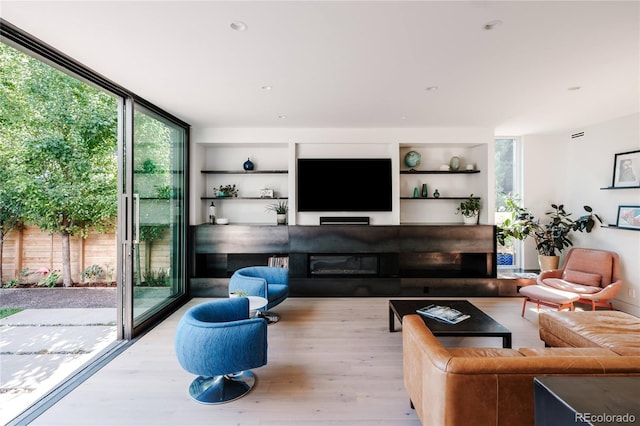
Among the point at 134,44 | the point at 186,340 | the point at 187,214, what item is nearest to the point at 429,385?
the point at 186,340

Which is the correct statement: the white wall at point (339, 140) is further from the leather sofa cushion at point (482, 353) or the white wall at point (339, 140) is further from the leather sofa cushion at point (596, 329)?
the leather sofa cushion at point (482, 353)

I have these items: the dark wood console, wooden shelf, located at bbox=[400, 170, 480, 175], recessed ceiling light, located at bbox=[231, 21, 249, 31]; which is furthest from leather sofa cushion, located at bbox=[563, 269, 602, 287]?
recessed ceiling light, located at bbox=[231, 21, 249, 31]

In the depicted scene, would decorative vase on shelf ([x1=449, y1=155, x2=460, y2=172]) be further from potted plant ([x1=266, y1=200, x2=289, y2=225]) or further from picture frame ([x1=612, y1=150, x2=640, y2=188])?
potted plant ([x1=266, y1=200, x2=289, y2=225])

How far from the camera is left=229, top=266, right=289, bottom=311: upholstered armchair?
143 inches

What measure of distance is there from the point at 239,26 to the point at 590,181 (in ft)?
18.0

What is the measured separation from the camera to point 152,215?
3738 mm

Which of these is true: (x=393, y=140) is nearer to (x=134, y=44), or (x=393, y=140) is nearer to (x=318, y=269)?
(x=318, y=269)

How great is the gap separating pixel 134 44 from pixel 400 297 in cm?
446

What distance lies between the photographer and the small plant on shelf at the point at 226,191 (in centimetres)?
507

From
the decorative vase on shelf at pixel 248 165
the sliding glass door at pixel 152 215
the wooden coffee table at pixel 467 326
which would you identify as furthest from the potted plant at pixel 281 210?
the wooden coffee table at pixel 467 326

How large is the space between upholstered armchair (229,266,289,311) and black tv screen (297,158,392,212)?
124cm

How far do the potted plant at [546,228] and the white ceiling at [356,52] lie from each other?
173 cm

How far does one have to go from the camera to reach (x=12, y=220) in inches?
180

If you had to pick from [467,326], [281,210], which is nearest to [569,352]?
[467,326]
